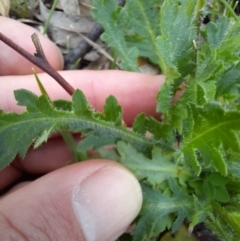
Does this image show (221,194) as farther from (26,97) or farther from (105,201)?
(26,97)

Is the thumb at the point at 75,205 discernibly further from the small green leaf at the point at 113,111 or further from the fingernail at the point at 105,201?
the small green leaf at the point at 113,111

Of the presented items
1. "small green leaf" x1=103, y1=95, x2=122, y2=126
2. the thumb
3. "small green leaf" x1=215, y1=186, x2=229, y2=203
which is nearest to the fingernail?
the thumb

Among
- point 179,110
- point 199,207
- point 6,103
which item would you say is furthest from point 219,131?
point 6,103

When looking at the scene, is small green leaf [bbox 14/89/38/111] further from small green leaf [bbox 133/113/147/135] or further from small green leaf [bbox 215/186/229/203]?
small green leaf [bbox 215/186/229/203]

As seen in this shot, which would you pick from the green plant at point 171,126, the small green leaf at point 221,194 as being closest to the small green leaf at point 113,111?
the green plant at point 171,126

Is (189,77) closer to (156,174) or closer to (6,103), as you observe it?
(156,174)

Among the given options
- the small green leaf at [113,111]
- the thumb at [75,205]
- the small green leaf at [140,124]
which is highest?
the small green leaf at [113,111]

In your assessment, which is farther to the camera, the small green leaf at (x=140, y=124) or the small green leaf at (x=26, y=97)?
the small green leaf at (x=140, y=124)

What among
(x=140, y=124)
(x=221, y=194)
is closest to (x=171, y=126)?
(x=140, y=124)
